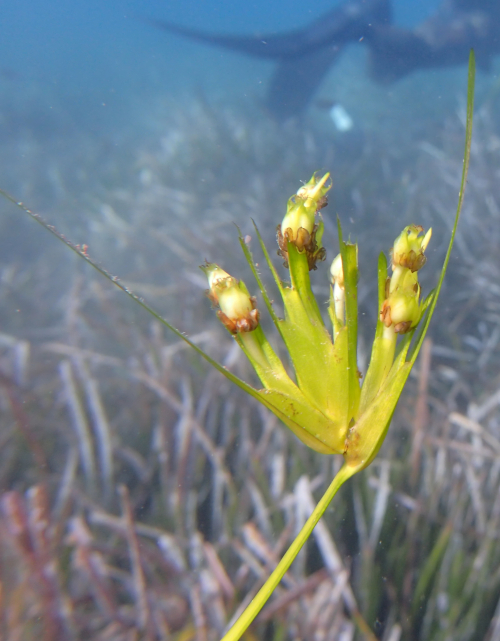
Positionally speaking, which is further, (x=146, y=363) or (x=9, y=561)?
(x=146, y=363)

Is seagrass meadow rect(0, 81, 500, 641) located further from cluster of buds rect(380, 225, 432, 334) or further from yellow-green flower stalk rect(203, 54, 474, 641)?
cluster of buds rect(380, 225, 432, 334)

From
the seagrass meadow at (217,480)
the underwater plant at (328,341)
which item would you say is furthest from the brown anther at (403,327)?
the seagrass meadow at (217,480)

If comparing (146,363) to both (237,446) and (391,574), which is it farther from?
(391,574)

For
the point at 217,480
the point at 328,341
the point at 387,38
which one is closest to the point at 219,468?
the point at 217,480

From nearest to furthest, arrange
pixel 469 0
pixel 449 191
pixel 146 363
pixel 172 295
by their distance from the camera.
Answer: pixel 146 363, pixel 172 295, pixel 449 191, pixel 469 0

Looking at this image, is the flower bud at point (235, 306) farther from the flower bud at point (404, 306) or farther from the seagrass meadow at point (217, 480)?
the seagrass meadow at point (217, 480)

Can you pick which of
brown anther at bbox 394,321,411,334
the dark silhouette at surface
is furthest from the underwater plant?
the dark silhouette at surface

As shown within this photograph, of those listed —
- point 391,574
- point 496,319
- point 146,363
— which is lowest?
point 146,363

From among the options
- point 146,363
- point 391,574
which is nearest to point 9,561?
point 146,363
